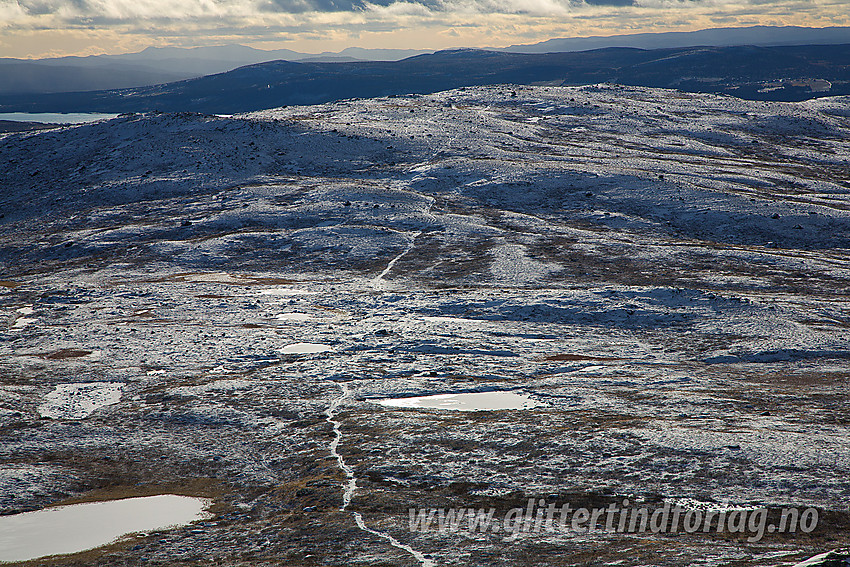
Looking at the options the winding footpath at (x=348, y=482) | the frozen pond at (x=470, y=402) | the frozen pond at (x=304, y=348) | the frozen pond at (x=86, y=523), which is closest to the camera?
the winding footpath at (x=348, y=482)

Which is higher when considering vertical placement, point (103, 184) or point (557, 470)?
point (103, 184)

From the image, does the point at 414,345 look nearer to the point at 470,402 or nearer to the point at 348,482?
the point at 470,402

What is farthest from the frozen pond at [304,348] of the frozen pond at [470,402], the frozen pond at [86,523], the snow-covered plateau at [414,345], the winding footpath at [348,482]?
the frozen pond at [86,523]

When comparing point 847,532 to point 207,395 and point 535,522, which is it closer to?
point 535,522

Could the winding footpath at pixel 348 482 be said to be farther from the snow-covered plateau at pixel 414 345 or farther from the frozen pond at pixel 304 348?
the frozen pond at pixel 304 348

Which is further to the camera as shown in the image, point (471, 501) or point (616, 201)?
point (616, 201)

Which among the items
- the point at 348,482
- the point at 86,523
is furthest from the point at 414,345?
the point at 86,523

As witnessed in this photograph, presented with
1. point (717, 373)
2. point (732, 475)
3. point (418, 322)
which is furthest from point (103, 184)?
point (732, 475)
